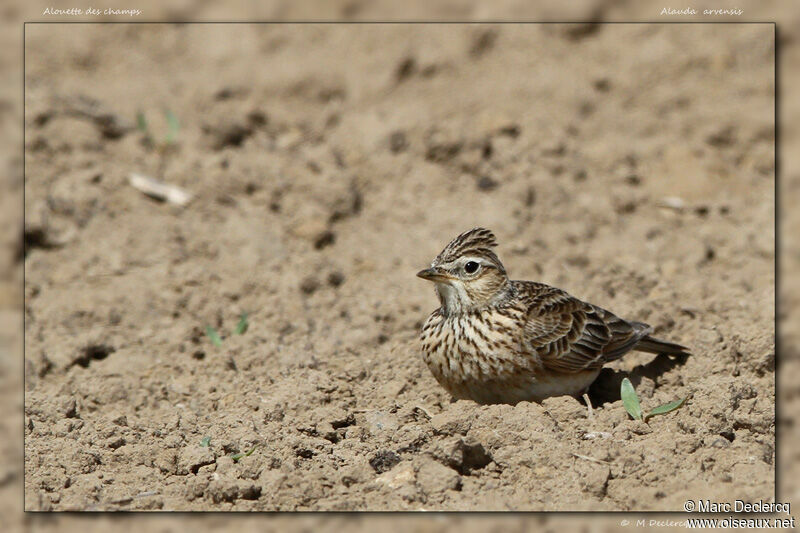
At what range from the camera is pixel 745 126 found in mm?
9891

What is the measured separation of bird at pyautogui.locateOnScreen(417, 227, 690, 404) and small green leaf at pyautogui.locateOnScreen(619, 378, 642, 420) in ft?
1.45

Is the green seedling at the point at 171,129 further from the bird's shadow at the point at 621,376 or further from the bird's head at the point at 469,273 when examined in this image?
the bird's shadow at the point at 621,376

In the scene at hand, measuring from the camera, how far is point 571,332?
6688 millimetres

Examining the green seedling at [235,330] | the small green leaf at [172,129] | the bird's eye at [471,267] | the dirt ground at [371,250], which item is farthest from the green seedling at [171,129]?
the bird's eye at [471,267]

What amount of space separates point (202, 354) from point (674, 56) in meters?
5.91

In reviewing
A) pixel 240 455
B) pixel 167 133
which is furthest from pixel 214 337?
pixel 167 133

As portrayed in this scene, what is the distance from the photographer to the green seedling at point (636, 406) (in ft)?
20.1

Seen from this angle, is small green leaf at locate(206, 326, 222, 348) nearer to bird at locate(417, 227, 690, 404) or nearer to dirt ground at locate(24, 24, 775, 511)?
dirt ground at locate(24, 24, 775, 511)

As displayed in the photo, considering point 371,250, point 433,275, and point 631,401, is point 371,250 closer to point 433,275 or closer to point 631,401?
point 433,275

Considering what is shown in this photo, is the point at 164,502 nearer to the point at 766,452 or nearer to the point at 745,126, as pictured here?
the point at 766,452

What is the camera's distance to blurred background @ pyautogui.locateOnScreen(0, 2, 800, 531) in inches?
206

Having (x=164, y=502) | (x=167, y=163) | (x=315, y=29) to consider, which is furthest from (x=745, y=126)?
(x=164, y=502)

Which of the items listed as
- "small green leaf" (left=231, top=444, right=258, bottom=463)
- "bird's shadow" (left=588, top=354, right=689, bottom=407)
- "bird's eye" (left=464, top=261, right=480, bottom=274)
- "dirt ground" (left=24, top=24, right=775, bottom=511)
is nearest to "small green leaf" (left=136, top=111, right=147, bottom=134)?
"dirt ground" (left=24, top=24, right=775, bottom=511)

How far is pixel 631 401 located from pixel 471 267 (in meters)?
1.25
